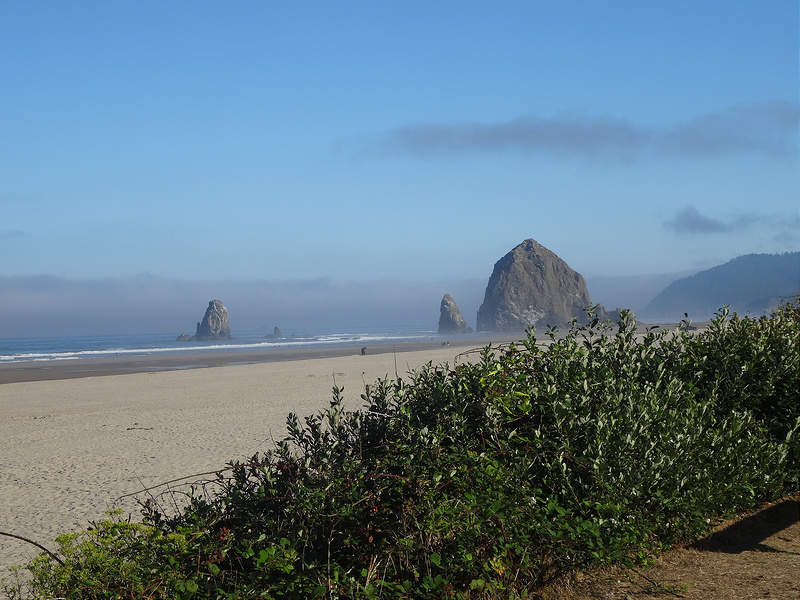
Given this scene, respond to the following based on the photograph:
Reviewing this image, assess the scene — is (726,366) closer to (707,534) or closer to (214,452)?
(707,534)

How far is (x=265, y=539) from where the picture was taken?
3.75m

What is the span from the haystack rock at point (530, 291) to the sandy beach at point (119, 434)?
117 meters

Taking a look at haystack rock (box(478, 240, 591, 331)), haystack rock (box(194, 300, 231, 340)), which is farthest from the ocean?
haystack rock (box(478, 240, 591, 331))

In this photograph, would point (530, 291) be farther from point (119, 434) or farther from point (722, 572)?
point (722, 572)

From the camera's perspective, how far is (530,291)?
147m

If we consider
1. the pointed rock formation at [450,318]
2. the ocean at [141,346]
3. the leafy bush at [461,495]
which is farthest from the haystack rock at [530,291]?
the leafy bush at [461,495]

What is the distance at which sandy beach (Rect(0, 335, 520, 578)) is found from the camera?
26.7 feet

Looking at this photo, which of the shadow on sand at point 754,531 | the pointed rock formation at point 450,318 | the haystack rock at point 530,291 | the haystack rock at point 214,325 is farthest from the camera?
the haystack rock at point 530,291

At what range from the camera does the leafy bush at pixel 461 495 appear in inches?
136

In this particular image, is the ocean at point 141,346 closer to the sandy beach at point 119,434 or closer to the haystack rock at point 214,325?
the haystack rock at point 214,325

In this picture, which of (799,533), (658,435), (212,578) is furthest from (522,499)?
(799,533)

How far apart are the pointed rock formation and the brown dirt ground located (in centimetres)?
12597

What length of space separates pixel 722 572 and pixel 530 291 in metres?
145

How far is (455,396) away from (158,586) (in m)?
2.01
